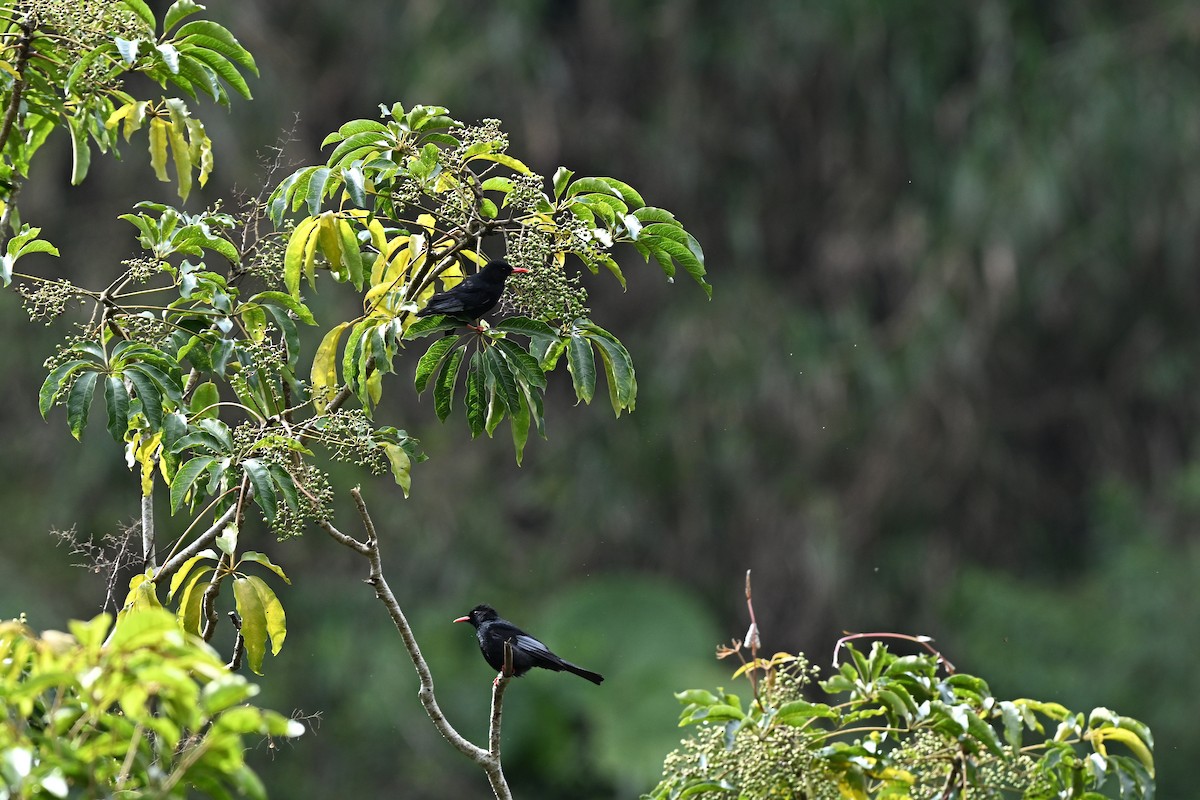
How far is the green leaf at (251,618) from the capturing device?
3012mm

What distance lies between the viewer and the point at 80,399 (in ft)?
9.41

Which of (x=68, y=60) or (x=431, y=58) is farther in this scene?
(x=431, y=58)

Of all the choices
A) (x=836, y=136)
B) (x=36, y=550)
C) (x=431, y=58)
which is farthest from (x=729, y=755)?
(x=836, y=136)

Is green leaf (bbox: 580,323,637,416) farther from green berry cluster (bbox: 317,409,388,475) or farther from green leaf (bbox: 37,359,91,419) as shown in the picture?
green leaf (bbox: 37,359,91,419)

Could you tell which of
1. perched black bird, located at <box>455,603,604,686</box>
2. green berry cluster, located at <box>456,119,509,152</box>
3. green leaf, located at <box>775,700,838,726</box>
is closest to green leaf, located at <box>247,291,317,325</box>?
green berry cluster, located at <box>456,119,509,152</box>

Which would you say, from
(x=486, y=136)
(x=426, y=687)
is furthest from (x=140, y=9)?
(x=426, y=687)

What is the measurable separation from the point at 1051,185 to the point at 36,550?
7.55 meters

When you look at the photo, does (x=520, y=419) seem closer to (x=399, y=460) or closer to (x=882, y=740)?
(x=399, y=460)

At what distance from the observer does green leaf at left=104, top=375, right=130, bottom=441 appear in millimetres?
2855

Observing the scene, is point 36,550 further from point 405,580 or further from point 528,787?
point 528,787

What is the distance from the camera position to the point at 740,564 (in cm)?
1358

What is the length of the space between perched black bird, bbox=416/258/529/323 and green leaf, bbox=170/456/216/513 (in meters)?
0.48

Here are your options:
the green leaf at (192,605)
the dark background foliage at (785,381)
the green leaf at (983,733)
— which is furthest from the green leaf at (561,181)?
the dark background foliage at (785,381)

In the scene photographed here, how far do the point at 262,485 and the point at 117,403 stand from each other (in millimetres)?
302
